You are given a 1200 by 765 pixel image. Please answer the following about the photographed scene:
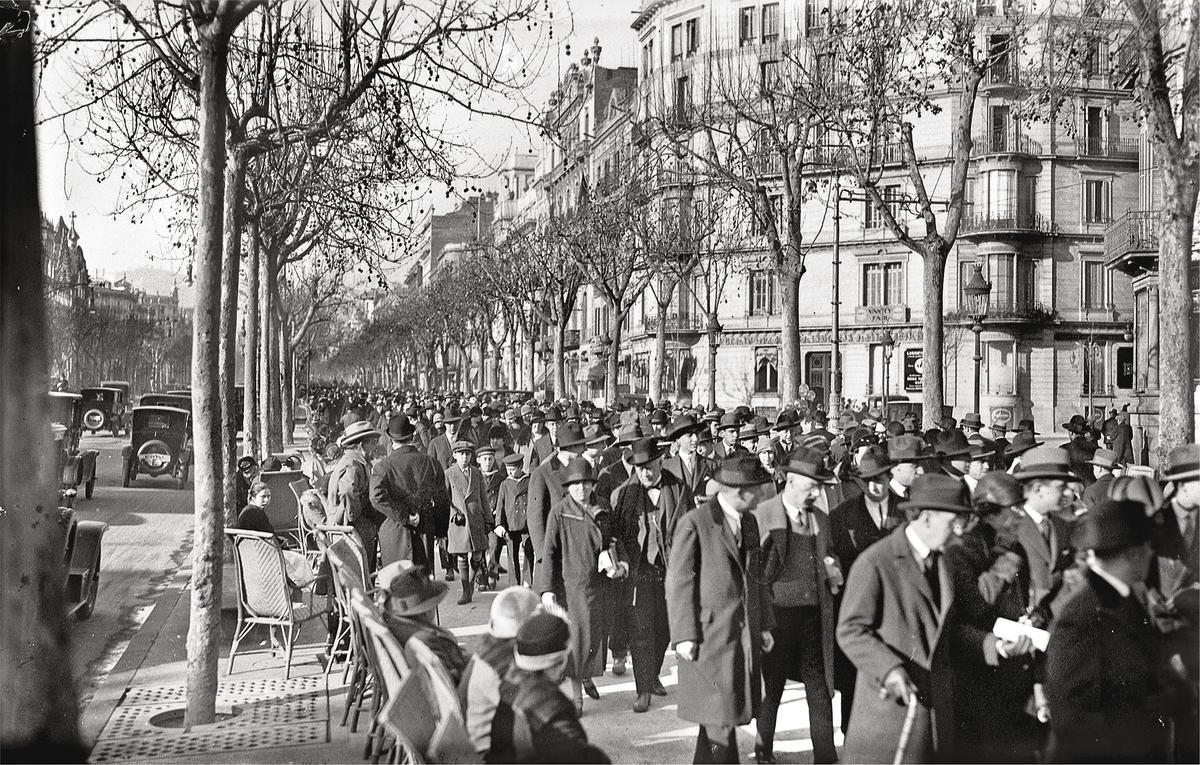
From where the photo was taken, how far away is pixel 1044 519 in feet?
20.3

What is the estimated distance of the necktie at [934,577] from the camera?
15.5 feet

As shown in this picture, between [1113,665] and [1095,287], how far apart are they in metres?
49.8

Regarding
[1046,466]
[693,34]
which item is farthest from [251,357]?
[693,34]

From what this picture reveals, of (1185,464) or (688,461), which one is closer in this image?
(1185,464)

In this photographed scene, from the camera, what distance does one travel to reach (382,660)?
16.2ft

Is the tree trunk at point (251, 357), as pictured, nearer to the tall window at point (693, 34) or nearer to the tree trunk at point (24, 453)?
the tree trunk at point (24, 453)

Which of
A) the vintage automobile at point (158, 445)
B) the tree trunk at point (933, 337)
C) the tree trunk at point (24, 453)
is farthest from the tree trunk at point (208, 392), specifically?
the vintage automobile at point (158, 445)

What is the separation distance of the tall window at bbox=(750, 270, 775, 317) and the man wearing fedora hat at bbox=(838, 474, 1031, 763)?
1915 inches

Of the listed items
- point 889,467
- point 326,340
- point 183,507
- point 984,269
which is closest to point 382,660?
point 889,467

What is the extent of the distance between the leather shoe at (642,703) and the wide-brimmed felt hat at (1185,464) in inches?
137

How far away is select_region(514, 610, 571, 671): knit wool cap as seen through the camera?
4004mm

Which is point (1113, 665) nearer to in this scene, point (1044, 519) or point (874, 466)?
point (1044, 519)

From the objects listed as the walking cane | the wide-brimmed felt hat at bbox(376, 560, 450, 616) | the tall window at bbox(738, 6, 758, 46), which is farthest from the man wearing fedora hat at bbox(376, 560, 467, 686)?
the tall window at bbox(738, 6, 758, 46)

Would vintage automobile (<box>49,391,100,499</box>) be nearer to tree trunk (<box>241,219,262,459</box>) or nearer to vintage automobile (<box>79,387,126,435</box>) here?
tree trunk (<box>241,219,262,459</box>)
